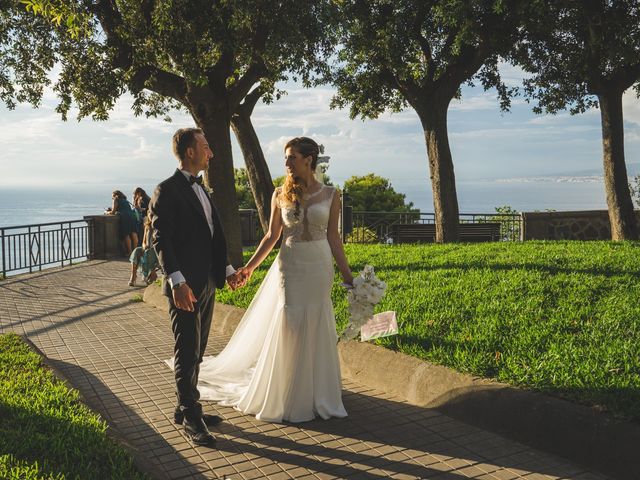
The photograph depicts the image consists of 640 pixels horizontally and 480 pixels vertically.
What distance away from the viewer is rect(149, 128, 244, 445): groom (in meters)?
4.74

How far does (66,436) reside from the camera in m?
4.33

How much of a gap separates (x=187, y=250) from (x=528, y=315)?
4.22 m

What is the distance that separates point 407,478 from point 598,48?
46.5 feet

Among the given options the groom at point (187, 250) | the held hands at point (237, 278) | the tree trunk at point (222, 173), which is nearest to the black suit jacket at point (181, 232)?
the groom at point (187, 250)

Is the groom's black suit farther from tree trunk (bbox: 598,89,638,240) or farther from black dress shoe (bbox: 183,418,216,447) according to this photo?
tree trunk (bbox: 598,89,638,240)

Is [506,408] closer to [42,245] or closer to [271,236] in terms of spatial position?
[271,236]

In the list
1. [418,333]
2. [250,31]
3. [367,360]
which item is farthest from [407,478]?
[250,31]

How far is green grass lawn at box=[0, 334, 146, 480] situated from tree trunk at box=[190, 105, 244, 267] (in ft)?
25.6

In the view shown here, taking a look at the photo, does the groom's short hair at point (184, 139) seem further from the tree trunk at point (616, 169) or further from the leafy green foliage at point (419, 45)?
the tree trunk at point (616, 169)

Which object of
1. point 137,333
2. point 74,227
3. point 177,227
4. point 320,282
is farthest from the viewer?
point 74,227

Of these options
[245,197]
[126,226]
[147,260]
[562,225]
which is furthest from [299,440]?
[245,197]

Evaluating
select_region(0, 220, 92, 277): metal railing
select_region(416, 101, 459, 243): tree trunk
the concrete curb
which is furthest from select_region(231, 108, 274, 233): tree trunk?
the concrete curb

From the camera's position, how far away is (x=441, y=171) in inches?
669

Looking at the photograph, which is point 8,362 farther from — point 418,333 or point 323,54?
point 323,54
